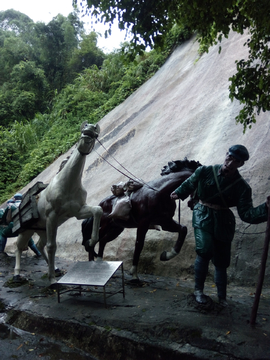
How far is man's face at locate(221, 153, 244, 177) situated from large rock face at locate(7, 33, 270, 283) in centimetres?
211

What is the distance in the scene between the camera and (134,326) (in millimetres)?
3801

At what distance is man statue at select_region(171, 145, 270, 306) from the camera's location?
4.12 m

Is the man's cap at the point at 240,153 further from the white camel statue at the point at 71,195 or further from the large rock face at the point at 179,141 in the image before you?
the white camel statue at the point at 71,195

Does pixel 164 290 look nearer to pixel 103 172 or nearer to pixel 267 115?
pixel 267 115

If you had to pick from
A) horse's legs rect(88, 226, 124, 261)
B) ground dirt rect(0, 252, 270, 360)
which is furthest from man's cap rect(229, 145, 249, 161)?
horse's legs rect(88, 226, 124, 261)

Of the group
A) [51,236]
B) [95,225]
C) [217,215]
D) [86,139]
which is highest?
[86,139]

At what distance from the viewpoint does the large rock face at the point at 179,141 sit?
687 cm

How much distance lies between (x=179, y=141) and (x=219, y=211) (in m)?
6.20

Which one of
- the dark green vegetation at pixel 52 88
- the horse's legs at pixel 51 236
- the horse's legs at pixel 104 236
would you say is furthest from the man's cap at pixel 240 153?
the dark green vegetation at pixel 52 88

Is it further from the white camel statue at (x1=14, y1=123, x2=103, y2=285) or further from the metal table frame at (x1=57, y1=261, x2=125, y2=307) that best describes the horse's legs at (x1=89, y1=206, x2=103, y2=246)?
the metal table frame at (x1=57, y1=261, x2=125, y2=307)

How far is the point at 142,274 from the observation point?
23.7 ft

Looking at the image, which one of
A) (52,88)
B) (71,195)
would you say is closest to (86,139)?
(71,195)

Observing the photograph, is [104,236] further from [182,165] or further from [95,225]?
[182,165]

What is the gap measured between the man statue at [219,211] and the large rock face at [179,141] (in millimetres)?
1830
